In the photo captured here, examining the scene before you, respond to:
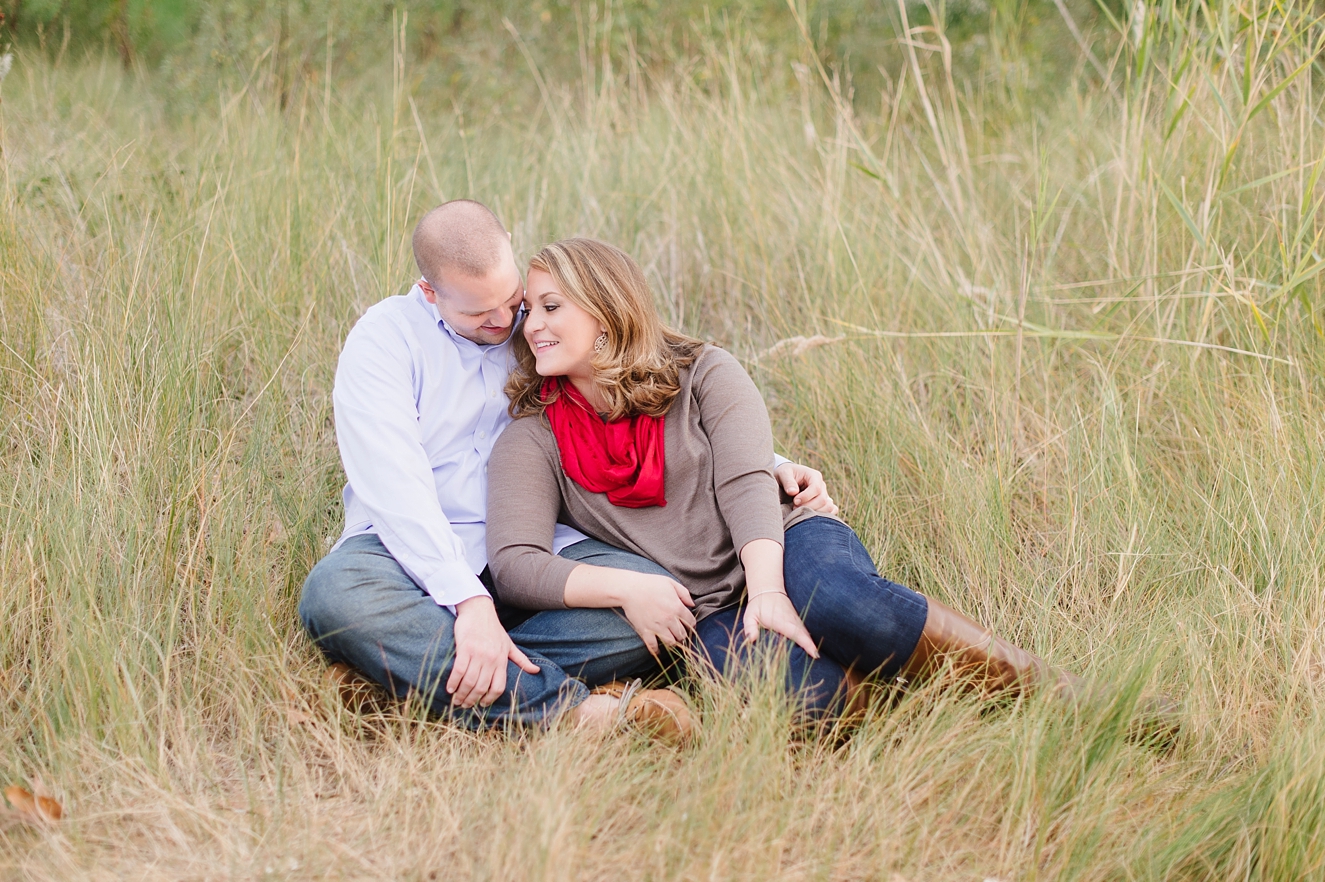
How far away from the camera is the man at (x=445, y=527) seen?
2416 millimetres

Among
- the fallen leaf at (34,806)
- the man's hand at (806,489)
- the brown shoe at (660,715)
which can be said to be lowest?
the brown shoe at (660,715)

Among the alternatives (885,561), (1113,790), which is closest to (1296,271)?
(885,561)

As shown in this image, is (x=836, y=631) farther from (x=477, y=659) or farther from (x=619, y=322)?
(x=619, y=322)

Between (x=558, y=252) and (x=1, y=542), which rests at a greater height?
(x=558, y=252)

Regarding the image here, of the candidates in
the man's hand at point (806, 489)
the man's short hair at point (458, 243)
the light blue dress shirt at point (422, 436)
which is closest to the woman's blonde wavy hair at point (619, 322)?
the man's short hair at point (458, 243)

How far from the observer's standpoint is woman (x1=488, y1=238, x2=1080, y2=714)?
2.44m

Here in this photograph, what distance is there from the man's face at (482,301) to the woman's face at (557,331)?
0.07 metres

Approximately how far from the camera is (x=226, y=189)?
12.2 feet

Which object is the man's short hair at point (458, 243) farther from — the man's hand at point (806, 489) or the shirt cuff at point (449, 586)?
the man's hand at point (806, 489)

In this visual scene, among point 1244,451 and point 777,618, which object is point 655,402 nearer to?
point 777,618

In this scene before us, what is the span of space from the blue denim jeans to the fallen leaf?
1388 mm

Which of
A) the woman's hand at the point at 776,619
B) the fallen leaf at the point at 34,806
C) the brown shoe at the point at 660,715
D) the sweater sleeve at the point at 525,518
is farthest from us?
the sweater sleeve at the point at 525,518

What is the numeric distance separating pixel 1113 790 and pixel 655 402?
1354 mm

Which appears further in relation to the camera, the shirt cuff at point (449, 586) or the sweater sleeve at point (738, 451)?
the sweater sleeve at point (738, 451)
